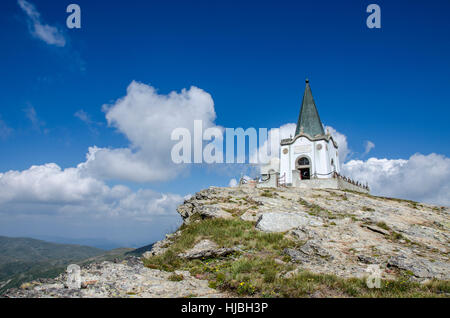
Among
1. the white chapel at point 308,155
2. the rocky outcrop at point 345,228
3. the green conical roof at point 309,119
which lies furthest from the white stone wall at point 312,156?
the rocky outcrop at point 345,228

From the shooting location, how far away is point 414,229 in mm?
19125

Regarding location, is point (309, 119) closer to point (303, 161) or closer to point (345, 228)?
point (303, 161)

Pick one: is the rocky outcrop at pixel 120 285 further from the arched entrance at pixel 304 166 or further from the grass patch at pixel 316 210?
the arched entrance at pixel 304 166

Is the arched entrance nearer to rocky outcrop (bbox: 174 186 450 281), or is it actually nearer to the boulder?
rocky outcrop (bbox: 174 186 450 281)

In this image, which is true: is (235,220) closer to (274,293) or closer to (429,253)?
(274,293)

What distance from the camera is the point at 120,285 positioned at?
9672 mm

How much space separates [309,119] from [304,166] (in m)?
9.18

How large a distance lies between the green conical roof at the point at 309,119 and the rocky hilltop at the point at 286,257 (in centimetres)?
2213

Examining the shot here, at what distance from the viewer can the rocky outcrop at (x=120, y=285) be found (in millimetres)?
8492

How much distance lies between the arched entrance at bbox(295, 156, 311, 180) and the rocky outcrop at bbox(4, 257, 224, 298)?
3368 cm

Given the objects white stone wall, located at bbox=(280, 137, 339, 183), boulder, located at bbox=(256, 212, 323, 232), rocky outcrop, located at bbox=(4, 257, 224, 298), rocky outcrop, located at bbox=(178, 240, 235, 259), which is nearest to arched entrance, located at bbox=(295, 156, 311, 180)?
white stone wall, located at bbox=(280, 137, 339, 183)

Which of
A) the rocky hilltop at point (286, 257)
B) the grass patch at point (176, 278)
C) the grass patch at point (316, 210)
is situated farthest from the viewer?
the grass patch at point (316, 210)

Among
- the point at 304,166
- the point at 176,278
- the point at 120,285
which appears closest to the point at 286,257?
the point at 176,278

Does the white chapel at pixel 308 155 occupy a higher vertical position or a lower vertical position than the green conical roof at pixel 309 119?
lower
